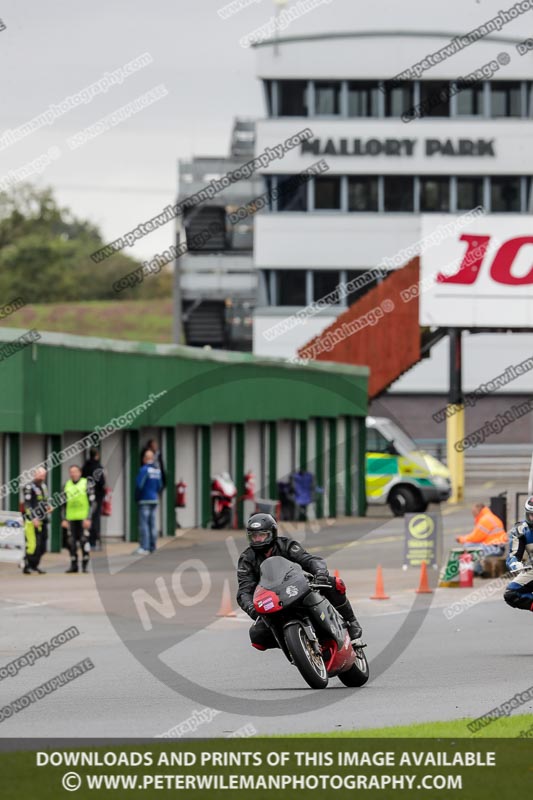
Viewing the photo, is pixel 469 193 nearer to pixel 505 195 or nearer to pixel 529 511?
pixel 505 195

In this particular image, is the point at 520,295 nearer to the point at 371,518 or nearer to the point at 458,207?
the point at 371,518

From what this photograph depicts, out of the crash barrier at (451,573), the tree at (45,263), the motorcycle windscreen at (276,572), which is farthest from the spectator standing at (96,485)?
the tree at (45,263)

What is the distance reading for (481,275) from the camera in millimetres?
A: 48312

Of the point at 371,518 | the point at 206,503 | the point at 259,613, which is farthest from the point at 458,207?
the point at 259,613

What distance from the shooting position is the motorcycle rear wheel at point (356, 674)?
584 inches

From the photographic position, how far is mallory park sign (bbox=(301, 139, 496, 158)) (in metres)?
75.1

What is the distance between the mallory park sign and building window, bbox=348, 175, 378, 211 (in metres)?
1.05

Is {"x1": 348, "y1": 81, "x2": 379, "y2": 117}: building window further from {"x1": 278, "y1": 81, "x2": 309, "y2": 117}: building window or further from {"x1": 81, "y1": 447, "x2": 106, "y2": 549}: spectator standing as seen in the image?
{"x1": 81, "y1": 447, "x2": 106, "y2": 549}: spectator standing

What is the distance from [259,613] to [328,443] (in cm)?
3171

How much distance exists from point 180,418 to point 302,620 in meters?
22.3

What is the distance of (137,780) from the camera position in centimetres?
972

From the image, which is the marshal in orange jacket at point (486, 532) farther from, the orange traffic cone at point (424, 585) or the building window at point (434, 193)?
the building window at point (434, 193)

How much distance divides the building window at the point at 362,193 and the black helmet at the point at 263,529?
62.0 m

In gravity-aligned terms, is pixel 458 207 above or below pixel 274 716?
above
